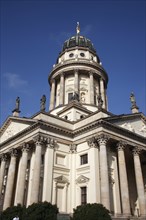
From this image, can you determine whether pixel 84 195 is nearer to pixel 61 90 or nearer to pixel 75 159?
pixel 75 159

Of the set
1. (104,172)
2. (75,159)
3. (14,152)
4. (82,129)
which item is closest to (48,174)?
(75,159)

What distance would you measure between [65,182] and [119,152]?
7.47 metres

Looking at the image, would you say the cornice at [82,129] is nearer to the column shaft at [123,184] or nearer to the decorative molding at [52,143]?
the decorative molding at [52,143]

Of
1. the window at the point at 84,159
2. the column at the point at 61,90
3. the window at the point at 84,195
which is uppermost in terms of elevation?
the column at the point at 61,90

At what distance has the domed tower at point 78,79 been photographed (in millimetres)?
41941

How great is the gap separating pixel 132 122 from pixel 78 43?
83.5 ft

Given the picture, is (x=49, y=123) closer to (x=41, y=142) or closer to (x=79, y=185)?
(x=41, y=142)

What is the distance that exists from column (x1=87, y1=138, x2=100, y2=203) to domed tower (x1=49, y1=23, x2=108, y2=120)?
12.6m

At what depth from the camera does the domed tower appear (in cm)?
4194

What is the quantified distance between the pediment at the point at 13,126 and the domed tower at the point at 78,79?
815 cm

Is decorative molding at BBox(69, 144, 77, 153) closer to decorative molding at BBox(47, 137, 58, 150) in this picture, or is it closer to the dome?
decorative molding at BBox(47, 137, 58, 150)

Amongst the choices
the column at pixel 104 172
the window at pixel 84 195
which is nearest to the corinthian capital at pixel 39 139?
the column at pixel 104 172

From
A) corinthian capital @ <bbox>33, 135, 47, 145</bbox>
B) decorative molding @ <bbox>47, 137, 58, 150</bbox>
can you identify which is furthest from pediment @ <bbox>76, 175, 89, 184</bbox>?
corinthian capital @ <bbox>33, 135, 47, 145</bbox>

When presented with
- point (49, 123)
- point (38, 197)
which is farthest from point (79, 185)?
point (49, 123)
